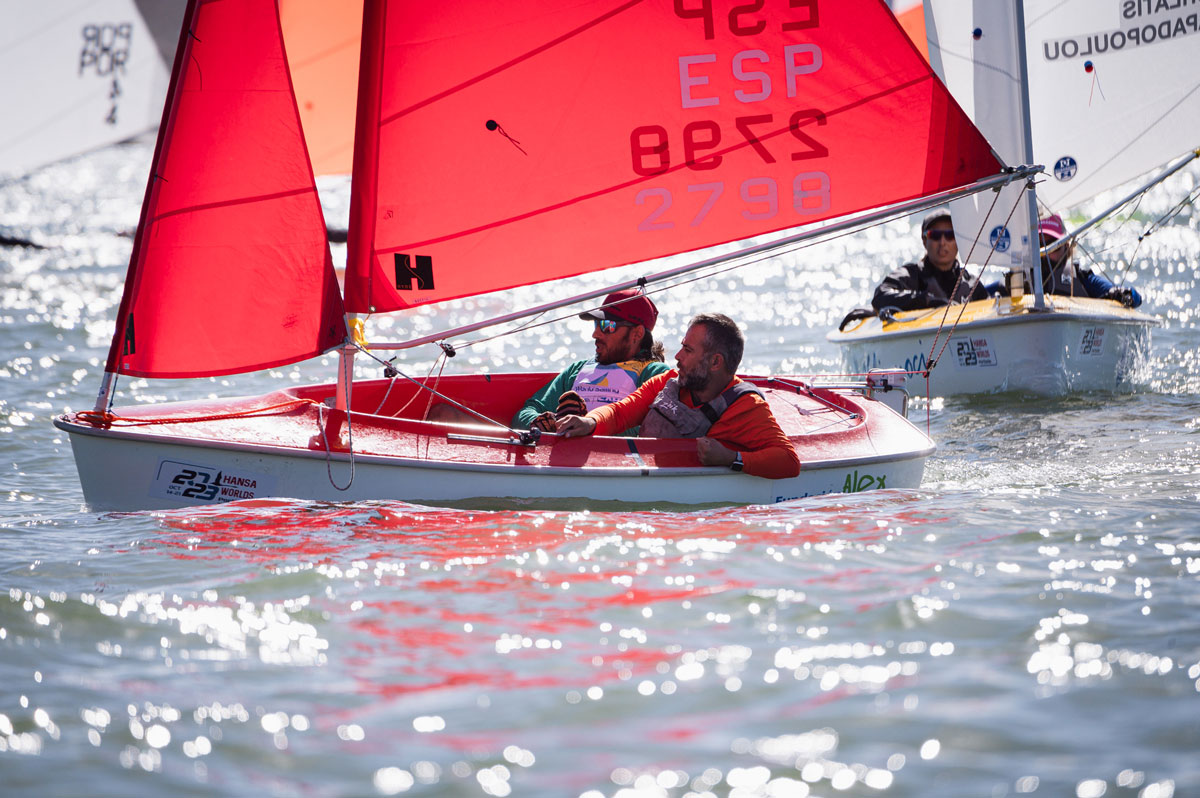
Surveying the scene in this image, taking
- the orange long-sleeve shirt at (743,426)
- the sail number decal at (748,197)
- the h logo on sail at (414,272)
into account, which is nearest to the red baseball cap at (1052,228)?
the sail number decal at (748,197)

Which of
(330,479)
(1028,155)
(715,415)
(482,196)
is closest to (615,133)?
(482,196)

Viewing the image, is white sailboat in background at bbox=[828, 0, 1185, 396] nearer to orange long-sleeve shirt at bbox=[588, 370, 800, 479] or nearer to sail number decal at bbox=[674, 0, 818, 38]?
orange long-sleeve shirt at bbox=[588, 370, 800, 479]

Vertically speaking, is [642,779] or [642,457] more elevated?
[642,457]

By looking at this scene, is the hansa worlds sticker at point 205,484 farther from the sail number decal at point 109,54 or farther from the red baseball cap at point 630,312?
the sail number decal at point 109,54

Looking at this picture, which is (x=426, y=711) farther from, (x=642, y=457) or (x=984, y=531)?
(x=984, y=531)

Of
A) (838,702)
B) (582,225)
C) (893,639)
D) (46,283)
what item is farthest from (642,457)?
(46,283)

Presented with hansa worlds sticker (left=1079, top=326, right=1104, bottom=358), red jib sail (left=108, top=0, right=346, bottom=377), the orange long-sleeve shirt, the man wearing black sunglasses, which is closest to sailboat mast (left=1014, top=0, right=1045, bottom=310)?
hansa worlds sticker (left=1079, top=326, right=1104, bottom=358)

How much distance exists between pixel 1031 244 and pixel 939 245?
2.52ft

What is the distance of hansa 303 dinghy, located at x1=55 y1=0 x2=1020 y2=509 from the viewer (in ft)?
15.0

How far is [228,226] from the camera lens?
4645 millimetres

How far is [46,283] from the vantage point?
1587 centimetres

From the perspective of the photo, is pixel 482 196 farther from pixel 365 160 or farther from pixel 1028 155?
pixel 1028 155

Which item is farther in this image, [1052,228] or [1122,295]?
[1052,228]

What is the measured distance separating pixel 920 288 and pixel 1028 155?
1.33m
